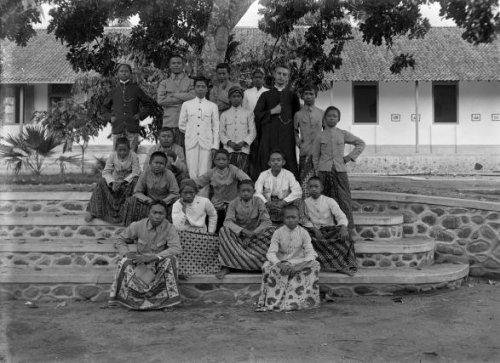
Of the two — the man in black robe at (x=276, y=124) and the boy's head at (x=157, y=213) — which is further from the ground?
the man in black robe at (x=276, y=124)

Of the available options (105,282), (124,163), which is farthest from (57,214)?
(105,282)

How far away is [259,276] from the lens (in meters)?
6.04

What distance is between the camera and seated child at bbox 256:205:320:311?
566 cm

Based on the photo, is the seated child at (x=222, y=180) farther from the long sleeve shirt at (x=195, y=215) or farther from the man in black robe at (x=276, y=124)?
the man in black robe at (x=276, y=124)

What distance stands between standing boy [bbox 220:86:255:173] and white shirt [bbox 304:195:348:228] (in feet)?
4.59

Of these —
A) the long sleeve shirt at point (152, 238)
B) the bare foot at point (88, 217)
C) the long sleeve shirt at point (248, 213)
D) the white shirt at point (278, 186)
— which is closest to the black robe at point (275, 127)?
the white shirt at point (278, 186)

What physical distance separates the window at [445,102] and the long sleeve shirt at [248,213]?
1564 cm

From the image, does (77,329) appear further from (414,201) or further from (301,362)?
(414,201)

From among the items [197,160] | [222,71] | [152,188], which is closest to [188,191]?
[152,188]

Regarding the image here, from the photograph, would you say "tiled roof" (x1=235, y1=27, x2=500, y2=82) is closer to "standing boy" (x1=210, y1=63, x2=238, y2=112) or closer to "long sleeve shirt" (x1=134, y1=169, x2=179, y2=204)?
"standing boy" (x1=210, y1=63, x2=238, y2=112)

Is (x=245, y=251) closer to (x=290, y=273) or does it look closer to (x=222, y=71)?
(x=290, y=273)

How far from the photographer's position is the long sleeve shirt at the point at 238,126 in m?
7.53

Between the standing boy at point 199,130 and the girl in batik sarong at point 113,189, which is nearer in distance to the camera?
the girl in batik sarong at point 113,189

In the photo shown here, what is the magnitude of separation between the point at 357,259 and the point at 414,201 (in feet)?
5.60
